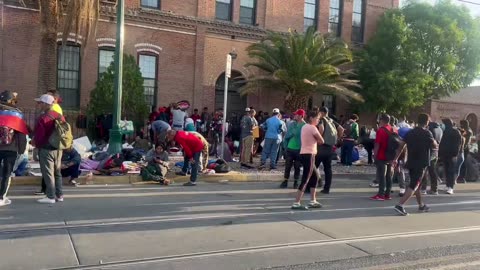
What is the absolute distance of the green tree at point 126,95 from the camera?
17.1m

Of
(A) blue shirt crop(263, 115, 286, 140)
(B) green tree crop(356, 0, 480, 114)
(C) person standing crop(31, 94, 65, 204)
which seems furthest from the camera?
(B) green tree crop(356, 0, 480, 114)

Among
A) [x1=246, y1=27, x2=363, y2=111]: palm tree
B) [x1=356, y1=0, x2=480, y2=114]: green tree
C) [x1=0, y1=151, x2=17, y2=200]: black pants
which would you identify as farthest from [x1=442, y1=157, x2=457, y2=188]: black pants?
[x1=356, y1=0, x2=480, y2=114]: green tree

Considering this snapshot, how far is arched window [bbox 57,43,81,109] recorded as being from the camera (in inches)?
764

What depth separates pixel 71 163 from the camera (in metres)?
9.80

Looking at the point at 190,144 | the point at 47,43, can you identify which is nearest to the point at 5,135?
the point at 190,144

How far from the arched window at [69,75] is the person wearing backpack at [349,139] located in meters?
11.0

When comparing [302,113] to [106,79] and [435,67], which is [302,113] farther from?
[435,67]

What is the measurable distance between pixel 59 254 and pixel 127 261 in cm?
82

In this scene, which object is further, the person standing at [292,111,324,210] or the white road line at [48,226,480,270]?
the person standing at [292,111,324,210]

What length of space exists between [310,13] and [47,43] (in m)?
14.0

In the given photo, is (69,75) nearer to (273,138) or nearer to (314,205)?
(273,138)

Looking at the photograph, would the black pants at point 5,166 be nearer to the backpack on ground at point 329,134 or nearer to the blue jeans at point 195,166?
the blue jeans at point 195,166

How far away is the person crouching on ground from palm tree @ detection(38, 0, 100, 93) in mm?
7501

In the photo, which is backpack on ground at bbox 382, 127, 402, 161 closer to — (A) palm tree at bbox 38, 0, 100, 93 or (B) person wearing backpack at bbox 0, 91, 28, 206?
(B) person wearing backpack at bbox 0, 91, 28, 206
